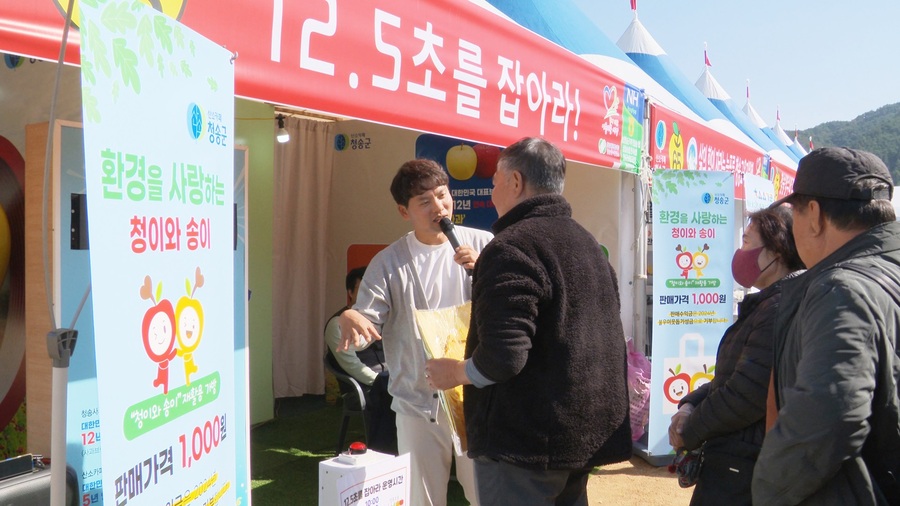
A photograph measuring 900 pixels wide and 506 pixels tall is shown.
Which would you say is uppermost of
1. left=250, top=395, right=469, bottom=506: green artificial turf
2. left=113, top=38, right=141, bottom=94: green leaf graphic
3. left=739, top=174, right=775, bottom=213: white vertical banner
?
left=739, top=174, right=775, bottom=213: white vertical banner

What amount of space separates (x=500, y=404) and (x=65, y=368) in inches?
38.4

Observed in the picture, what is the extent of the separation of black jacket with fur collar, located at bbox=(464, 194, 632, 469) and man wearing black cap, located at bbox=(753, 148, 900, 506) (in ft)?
1.41

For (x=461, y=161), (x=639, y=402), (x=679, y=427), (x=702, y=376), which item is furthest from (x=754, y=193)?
(x=679, y=427)

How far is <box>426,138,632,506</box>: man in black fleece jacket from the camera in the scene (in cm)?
165

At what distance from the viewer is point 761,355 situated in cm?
196

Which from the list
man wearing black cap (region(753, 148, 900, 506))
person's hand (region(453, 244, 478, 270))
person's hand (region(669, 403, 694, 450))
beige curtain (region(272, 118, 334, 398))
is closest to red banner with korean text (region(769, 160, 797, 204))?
beige curtain (region(272, 118, 334, 398))

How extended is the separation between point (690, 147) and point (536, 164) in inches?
158

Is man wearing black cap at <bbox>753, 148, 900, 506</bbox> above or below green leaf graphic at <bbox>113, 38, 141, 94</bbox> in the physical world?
below

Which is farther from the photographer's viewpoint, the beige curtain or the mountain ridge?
the mountain ridge

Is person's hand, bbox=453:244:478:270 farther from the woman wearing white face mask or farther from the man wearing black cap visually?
the man wearing black cap

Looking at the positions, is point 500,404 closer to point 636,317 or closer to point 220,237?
point 220,237

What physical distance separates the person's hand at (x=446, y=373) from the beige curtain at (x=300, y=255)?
4078 mm

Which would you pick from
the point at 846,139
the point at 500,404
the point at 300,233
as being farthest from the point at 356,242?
the point at 846,139

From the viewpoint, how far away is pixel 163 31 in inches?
48.4
